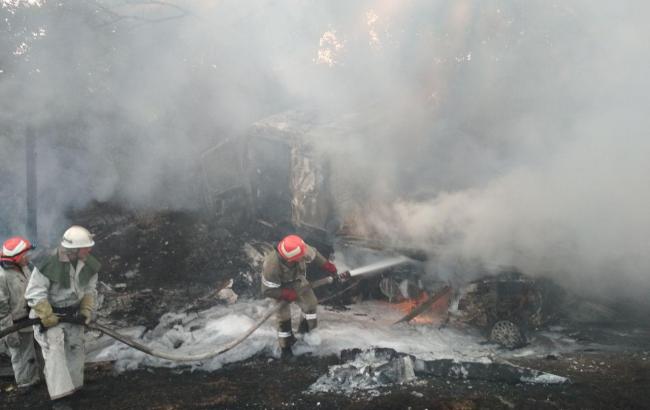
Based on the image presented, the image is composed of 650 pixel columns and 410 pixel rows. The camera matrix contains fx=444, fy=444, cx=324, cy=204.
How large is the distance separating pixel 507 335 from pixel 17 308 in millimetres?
6084

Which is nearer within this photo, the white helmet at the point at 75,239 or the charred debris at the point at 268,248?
the white helmet at the point at 75,239

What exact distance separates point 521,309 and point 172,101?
995 cm

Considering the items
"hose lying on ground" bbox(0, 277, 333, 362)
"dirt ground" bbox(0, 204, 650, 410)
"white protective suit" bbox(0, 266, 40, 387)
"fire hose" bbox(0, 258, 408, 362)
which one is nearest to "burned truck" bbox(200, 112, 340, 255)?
"dirt ground" bbox(0, 204, 650, 410)

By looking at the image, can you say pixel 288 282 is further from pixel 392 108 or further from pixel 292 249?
pixel 392 108

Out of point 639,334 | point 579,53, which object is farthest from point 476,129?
point 639,334

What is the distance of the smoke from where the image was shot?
672cm

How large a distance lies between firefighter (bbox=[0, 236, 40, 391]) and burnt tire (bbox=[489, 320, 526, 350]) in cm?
579

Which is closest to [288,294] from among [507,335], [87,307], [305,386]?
[305,386]

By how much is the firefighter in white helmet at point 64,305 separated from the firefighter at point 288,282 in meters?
2.11

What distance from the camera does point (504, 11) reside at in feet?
28.2

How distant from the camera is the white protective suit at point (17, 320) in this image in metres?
5.04

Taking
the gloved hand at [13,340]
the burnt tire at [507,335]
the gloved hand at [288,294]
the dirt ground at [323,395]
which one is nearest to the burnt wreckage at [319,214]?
the burnt tire at [507,335]

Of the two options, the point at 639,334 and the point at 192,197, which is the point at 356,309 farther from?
the point at 192,197

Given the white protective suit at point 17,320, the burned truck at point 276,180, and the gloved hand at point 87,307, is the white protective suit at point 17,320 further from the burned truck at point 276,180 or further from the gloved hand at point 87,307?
the burned truck at point 276,180
